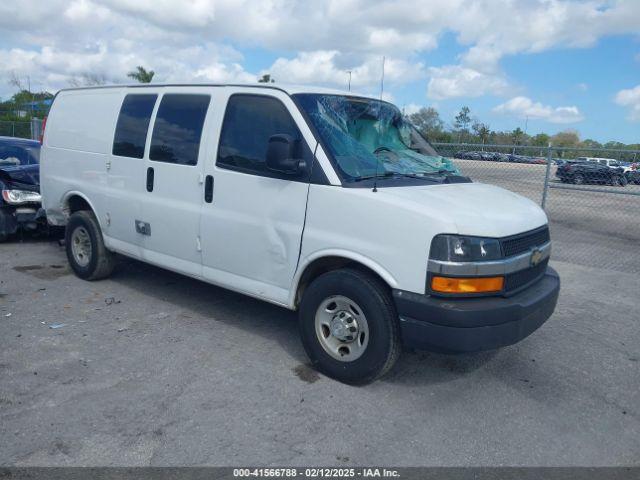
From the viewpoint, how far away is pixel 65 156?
6.41 m

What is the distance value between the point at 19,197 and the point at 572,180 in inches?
338

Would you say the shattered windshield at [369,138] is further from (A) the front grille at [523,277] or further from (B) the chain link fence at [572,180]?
(B) the chain link fence at [572,180]

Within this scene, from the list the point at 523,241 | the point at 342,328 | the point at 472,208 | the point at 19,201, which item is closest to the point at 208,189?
the point at 342,328

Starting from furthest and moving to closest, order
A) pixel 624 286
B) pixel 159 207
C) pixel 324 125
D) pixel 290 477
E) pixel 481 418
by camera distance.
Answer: pixel 624 286
pixel 159 207
pixel 324 125
pixel 481 418
pixel 290 477

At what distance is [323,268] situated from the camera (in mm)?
4301

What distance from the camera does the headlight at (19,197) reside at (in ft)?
26.6

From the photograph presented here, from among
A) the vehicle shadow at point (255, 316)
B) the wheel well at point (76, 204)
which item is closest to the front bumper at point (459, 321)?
the vehicle shadow at point (255, 316)

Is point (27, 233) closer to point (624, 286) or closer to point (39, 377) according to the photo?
point (39, 377)

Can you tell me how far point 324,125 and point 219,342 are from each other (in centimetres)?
205

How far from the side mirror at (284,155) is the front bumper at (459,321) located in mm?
1186

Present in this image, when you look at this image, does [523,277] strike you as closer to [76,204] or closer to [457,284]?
[457,284]

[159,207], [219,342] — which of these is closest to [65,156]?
[159,207]

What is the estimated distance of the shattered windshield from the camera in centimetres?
421

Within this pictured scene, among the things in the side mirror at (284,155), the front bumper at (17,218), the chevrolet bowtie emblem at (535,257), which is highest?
the side mirror at (284,155)
